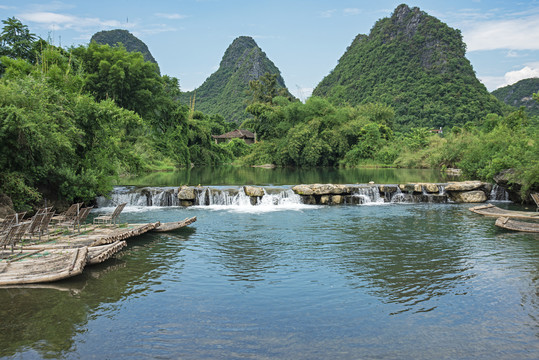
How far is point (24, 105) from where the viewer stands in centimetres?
1622

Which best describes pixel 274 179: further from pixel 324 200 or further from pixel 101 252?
pixel 101 252

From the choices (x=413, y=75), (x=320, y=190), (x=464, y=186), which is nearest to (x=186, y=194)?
(x=320, y=190)

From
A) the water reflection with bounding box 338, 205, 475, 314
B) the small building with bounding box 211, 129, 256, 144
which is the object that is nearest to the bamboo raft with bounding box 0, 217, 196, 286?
the water reflection with bounding box 338, 205, 475, 314

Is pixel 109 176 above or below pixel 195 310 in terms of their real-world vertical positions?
above

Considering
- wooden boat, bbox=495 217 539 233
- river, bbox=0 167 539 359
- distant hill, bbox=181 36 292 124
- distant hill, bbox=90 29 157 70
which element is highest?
distant hill, bbox=90 29 157 70

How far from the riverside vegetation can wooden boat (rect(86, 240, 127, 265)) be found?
6.49 meters

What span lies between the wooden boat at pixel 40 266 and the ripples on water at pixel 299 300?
1.16 feet

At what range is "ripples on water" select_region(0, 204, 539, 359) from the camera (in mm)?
6520

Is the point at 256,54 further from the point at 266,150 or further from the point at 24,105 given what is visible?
the point at 24,105

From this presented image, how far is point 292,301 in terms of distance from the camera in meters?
8.46

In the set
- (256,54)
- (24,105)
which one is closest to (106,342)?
(24,105)

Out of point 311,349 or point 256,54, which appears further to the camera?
point 256,54

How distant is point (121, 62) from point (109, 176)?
78.0 feet

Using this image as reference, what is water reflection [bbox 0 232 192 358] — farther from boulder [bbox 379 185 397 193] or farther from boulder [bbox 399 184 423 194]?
boulder [bbox 399 184 423 194]
